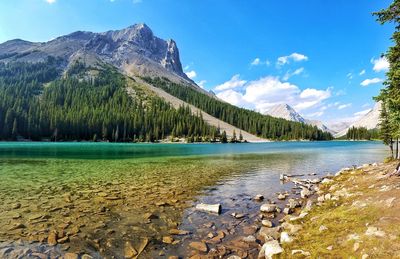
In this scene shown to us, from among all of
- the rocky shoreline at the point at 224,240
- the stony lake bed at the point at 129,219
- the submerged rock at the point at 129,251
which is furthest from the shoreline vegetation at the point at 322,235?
the submerged rock at the point at 129,251

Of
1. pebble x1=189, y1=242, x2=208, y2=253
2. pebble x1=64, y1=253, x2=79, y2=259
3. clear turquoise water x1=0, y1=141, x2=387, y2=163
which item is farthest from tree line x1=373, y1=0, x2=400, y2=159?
clear turquoise water x1=0, y1=141, x2=387, y2=163

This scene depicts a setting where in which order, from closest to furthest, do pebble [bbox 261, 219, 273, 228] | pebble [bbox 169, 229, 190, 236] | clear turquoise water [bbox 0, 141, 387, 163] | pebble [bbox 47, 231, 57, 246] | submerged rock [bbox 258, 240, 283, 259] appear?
submerged rock [bbox 258, 240, 283, 259] → pebble [bbox 47, 231, 57, 246] → pebble [bbox 169, 229, 190, 236] → pebble [bbox 261, 219, 273, 228] → clear turquoise water [bbox 0, 141, 387, 163]

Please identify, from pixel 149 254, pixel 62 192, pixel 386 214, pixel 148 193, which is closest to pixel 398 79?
pixel 386 214

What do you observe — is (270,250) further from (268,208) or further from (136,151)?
(136,151)

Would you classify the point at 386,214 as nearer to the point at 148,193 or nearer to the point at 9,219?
the point at 148,193

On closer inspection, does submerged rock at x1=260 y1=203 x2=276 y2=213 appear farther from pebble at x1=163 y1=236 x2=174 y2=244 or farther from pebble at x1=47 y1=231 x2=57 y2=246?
pebble at x1=47 y1=231 x2=57 y2=246

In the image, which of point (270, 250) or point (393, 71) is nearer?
point (270, 250)

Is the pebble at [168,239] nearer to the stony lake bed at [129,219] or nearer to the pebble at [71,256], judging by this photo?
the stony lake bed at [129,219]

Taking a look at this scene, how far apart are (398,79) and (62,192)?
29052 mm

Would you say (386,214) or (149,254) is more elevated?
(386,214)

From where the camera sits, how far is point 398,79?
19016mm

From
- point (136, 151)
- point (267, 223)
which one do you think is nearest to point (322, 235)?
point (267, 223)

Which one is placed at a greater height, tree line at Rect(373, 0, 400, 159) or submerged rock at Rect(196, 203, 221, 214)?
tree line at Rect(373, 0, 400, 159)

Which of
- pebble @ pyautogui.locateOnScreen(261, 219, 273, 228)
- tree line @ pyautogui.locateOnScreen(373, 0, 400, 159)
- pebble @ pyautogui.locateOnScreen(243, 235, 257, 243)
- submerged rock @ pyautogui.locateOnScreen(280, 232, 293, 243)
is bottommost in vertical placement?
pebble @ pyautogui.locateOnScreen(243, 235, 257, 243)
